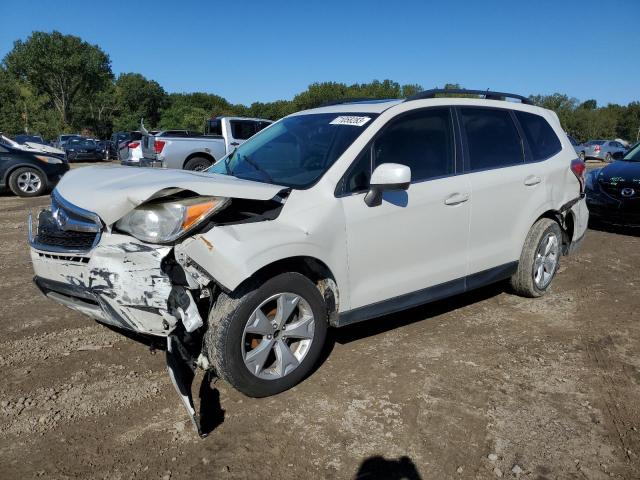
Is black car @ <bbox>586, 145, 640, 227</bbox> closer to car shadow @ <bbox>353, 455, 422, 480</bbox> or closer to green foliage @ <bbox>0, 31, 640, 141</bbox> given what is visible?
car shadow @ <bbox>353, 455, 422, 480</bbox>

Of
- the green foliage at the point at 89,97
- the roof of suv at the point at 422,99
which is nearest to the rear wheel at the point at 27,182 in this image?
the roof of suv at the point at 422,99

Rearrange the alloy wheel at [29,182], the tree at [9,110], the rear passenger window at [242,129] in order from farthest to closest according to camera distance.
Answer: the tree at [9,110] → the rear passenger window at [242,129] → the alloy wheel at [29,182]

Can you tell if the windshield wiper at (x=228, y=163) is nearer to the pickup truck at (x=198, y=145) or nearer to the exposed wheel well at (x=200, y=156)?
the pickup truck at (x=198, y=145)

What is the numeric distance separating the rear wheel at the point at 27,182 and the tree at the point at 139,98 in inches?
2454

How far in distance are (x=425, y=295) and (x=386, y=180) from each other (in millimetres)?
1095

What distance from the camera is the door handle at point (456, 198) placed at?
3.79m

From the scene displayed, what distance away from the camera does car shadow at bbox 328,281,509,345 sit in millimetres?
4055

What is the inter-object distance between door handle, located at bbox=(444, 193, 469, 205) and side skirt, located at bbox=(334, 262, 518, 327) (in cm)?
64

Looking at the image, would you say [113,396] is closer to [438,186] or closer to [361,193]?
[361,193]

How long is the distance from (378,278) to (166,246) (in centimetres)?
146

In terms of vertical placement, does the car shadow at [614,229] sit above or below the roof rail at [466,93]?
below

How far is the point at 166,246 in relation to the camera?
275 centimetres

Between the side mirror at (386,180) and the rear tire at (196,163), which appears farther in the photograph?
the rear tire at (196,163)

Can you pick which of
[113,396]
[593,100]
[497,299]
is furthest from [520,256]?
[593,100]
